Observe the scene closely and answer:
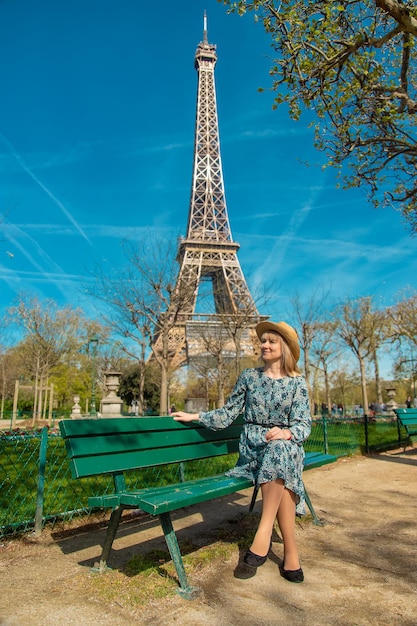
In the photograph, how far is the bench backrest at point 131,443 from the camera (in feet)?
8.89

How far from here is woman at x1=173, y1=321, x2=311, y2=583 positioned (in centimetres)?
273

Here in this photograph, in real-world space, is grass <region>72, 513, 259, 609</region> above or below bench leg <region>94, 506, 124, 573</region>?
below

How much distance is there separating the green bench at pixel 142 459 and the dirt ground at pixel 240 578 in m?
0.24

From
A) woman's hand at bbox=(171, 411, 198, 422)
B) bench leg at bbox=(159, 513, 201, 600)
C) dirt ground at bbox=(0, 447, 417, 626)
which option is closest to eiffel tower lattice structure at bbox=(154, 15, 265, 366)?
dirt ground at bbox=(0, 447, 417, 626)

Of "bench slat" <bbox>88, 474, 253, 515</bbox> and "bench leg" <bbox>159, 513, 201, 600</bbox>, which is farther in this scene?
"bench leg" <bbox>159, 513, 201, 600</bbox>

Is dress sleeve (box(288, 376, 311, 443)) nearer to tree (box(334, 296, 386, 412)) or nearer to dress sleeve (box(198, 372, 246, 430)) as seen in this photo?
dress sleeve (box(198, 372, 246, 430))

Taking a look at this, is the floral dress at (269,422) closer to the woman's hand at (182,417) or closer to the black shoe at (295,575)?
the woman's hand at (182,417)

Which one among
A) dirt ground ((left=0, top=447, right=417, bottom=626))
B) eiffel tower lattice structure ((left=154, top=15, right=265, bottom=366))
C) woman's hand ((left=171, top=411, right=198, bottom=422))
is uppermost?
eiffel tower lattice structure ((left=154, top=15, right=265, bottom=366))

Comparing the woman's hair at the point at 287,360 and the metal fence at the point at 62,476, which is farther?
the metal fence at the point at 62,476

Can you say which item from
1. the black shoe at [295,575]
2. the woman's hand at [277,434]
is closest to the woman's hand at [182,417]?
the woman's hand at [277,434]

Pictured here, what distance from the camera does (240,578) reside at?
8.96ft

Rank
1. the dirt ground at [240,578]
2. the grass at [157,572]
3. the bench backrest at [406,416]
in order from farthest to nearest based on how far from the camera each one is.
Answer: the bench backrest at [406,416] → the grass at [157,572] → the dirt ground at [240,578]

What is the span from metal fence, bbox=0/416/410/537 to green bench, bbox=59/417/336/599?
1189 millimetres

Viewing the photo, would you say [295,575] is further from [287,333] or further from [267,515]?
[287,333]
